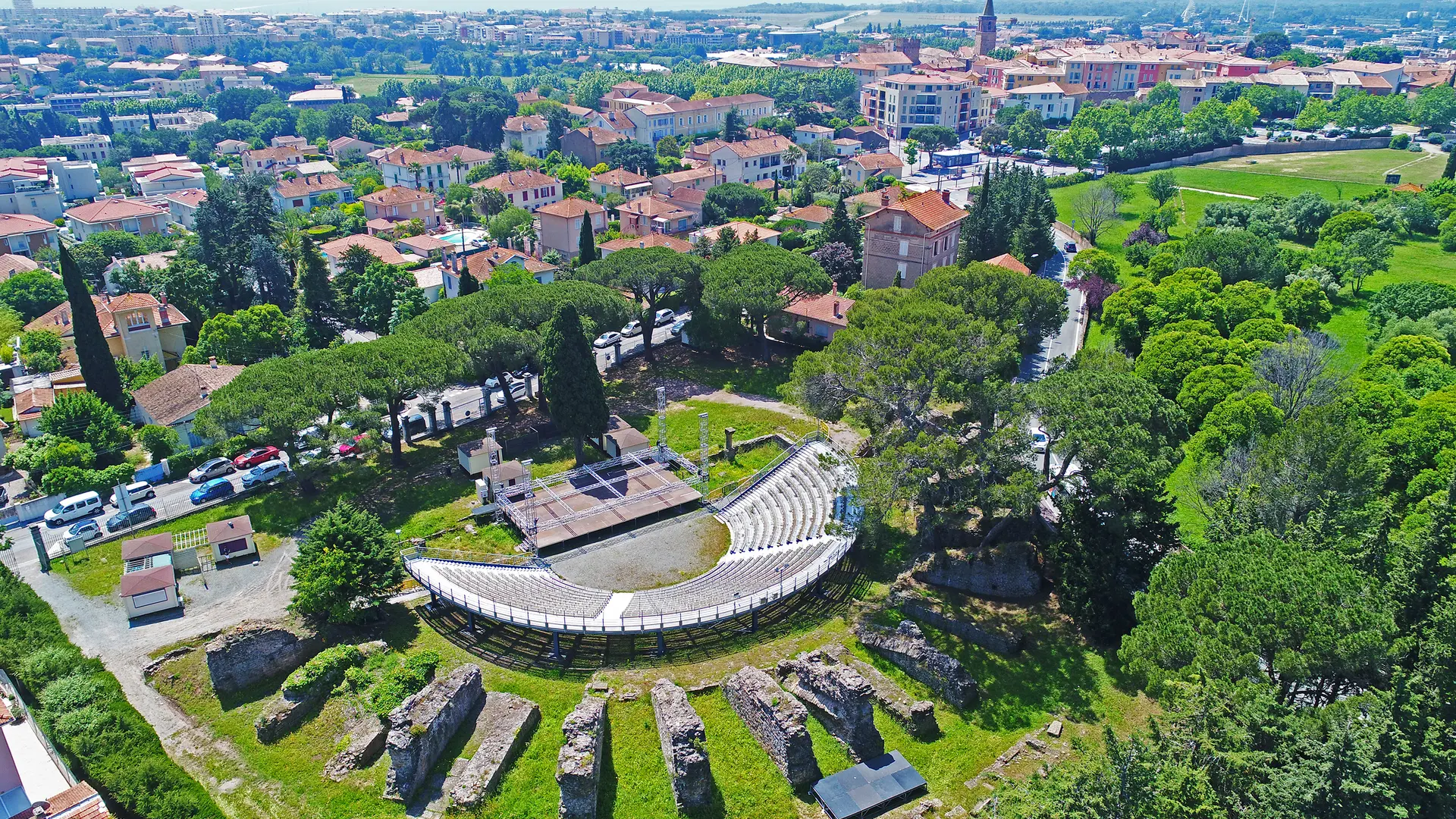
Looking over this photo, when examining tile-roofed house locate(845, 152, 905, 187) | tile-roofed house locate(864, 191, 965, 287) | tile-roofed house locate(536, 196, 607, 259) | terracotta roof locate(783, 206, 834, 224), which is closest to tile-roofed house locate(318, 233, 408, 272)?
tile-roofed house locate(536, 196, 607, 259)

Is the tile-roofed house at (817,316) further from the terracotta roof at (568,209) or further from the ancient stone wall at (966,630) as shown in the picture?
the terracotta roof at (568,209)

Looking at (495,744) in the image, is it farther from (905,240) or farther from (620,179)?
(620,179)

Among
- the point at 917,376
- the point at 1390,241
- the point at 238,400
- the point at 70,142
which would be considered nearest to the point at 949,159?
the point at 1390,241

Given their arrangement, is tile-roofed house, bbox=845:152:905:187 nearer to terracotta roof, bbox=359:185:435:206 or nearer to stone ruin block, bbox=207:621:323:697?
terracotta roof, bbox=359:185:435:206

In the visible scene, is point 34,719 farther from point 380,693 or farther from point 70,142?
point 70,142

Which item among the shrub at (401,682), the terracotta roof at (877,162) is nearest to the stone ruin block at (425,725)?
the shrub at (401,682)

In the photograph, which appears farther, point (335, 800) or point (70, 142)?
point (70, 142)

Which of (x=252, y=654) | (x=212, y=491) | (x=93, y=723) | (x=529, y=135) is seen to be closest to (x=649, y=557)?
(x=252, y=654)
